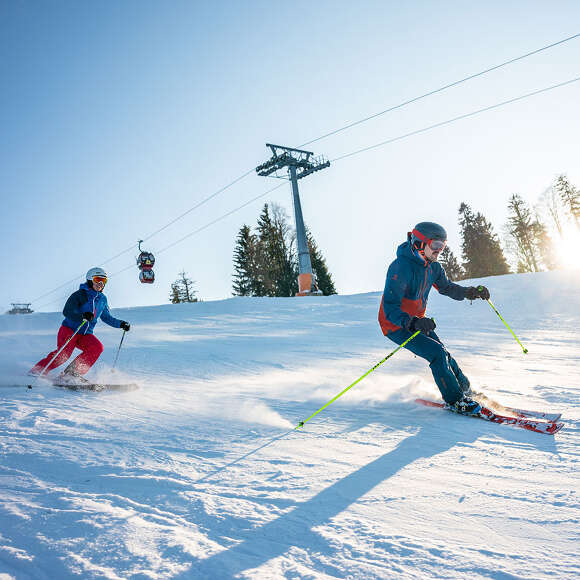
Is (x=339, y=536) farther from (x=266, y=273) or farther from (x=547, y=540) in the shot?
(x=266, y=273)

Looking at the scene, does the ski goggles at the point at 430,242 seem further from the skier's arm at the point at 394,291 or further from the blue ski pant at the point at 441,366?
the blue ski pant at the point at 441,366

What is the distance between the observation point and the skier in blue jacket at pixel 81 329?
5.93 metres

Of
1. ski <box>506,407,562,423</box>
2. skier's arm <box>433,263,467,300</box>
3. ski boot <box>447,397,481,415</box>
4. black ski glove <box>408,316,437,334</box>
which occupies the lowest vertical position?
ski <box>506,407,562,423</box>

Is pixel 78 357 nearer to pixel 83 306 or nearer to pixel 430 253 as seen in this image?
pixel 83 306

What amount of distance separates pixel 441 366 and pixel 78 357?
4948mm

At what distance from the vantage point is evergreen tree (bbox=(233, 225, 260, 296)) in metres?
45.6

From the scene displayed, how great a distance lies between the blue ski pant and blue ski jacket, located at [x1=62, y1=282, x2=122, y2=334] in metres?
4.57

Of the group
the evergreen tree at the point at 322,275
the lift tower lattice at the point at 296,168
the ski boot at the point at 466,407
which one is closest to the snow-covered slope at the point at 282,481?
the ski boot at the point at 466,407

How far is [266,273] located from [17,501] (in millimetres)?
42536

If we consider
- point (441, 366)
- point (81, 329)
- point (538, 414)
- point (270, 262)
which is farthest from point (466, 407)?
→ point (270, 262)

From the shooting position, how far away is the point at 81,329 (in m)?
6.21

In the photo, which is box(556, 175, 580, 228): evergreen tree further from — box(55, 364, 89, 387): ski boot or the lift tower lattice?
box(55, 364, 89, 387): ski boot

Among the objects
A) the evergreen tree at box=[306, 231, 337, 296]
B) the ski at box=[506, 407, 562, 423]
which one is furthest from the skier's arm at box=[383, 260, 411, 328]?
the evergreen tree at box=[306, 231, 337, 296]

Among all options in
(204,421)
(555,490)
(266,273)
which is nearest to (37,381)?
(204,421)
